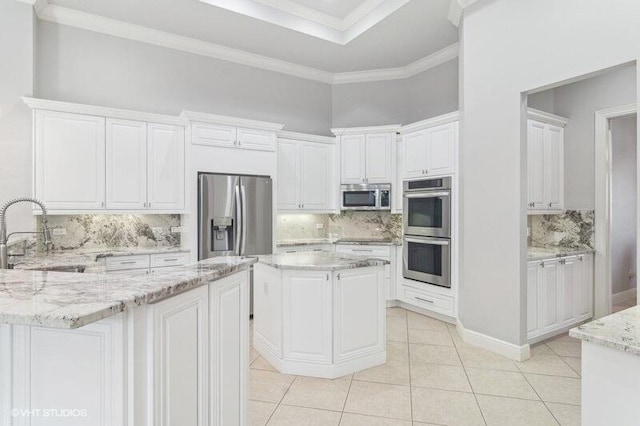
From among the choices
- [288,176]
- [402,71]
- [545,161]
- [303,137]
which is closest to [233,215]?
[288,176]

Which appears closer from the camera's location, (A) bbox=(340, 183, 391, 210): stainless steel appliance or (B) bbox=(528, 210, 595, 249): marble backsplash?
(B) bbox=(528, 210, 595, 249): marble backsplash

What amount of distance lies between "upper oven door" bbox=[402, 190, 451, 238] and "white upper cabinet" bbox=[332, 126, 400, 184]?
56 cm

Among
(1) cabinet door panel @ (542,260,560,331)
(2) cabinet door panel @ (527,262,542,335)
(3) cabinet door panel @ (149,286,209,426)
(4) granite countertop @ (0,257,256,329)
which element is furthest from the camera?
(1) cabinet door panel @ (542,260,560,331)

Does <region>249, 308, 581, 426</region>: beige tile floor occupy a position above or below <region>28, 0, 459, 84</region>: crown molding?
below

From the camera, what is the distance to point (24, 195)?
11.6 feet

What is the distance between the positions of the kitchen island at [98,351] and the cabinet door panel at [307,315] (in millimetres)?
1423

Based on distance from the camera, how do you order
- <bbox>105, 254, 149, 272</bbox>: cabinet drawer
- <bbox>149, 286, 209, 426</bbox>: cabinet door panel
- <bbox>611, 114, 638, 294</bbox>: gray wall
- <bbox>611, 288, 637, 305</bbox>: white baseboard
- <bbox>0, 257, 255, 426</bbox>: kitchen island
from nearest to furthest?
<bbox>0, 257, 255, 426</bbox>: kitchen island, <bbox>149, 286, 209, 426</bbox>: cabinet door panel, <bbox>105, 254, 149, 272</bbox>: cabinet drawer, <bbox>611, 114, 638, 294</bbox>: gray wall, <bbox>611, 288, 637, 305</bbox>: white baseboard

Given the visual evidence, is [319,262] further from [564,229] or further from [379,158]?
[564,229]

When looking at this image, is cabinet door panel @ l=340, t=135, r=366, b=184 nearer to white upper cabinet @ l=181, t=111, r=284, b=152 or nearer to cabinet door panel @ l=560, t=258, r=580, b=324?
white upper cabinet @ l=181, t=111, r=284, b=152

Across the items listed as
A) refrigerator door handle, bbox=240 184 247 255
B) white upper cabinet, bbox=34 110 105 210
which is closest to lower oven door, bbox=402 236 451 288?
refrigerator door handle, bbox=240 184 247 255

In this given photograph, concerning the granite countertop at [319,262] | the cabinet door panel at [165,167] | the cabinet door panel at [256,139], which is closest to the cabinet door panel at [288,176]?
the cabinet door panel at [256,139]

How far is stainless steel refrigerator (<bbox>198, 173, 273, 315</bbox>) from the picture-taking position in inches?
162

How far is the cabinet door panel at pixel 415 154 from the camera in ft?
14.6

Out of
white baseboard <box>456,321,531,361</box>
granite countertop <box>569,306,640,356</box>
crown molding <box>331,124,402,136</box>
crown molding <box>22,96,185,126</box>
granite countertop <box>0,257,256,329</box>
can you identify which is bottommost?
white baseboard <box>456,321,531,361</box>
